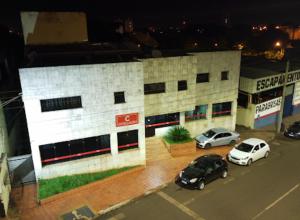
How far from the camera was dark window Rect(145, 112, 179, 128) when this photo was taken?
22859mm

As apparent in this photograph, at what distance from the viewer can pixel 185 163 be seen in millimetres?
20719

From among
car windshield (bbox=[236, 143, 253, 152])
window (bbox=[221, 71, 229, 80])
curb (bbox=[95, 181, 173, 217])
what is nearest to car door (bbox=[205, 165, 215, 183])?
curb (bbox=[95, 181, 173, 217])

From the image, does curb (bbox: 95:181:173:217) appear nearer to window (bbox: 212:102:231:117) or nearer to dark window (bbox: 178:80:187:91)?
dark window (bbox: 178:80:187:91)

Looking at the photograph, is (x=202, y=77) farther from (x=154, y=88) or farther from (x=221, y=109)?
(x=154, y=88)

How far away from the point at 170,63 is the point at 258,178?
10.5 m

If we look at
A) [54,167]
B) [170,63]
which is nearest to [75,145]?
[54,167]

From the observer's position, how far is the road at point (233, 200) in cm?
1485

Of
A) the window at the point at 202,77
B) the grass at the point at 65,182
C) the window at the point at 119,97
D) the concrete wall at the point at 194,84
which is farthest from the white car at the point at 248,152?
the window at the point at 119,97

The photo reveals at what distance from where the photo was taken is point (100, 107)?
17953 millimetres

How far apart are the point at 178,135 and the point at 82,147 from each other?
818 centimetres

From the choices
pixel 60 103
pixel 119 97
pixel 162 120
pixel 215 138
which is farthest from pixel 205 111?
pixel 60 103

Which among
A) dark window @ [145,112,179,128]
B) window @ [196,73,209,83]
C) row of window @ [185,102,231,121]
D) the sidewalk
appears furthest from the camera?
row of window @ [185,102,231,121]

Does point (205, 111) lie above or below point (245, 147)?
above

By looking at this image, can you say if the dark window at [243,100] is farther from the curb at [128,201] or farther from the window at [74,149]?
→ the window at [74,149]
